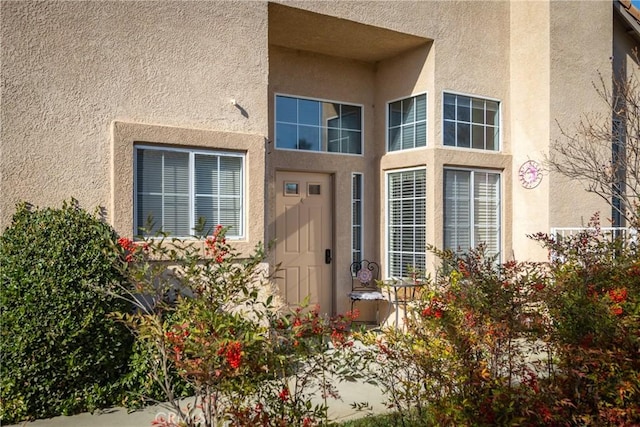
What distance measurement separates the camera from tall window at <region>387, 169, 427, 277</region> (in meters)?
8.94

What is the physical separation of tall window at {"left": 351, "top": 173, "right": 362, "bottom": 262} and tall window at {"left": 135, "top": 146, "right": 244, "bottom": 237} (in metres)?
3.04

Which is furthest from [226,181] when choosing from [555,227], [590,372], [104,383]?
[555,227]

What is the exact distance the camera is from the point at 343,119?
31.1 feet

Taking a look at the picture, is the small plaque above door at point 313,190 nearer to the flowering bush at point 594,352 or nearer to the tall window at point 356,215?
the tall window at point 356,215

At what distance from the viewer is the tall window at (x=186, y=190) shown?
251 inches

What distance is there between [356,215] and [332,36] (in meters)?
3.11

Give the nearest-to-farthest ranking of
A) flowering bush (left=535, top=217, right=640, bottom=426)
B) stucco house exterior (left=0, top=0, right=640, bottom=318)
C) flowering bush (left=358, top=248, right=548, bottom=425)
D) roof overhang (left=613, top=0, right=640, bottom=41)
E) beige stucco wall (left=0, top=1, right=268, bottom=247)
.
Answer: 1. flowering bush (left=358, top=248, right=548, bottom=425)
2. flowering bush (left=535, top=217, right=640, bottom=426)
3. beige stucco wall (left=0, top=1, right=268, bottom=247)
4. stucco house exterior (left=0, top=0, right=640, bottom=318)
5. roof overhang (left=613, top=0, right=640, bottom=41)

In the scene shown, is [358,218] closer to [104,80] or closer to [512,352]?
[104,80]

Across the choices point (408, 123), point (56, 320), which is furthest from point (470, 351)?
point (408, 123)

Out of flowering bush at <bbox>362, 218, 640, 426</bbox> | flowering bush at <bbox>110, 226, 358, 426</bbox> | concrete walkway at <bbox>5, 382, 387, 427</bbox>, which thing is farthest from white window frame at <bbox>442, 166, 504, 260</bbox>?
flowering bush at <bbox>110, 226, 358, 426</bbox>

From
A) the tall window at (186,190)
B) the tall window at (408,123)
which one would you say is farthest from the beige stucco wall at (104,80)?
the tall window at (408,123)

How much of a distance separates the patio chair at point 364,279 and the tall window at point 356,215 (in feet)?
0.49

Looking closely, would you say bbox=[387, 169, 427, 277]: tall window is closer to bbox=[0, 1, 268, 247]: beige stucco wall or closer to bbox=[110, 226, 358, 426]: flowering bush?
bbox=[0, 1, 268, 247]: beige stucco wall

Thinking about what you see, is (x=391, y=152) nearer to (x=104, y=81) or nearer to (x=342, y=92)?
(x=342, y=92)
